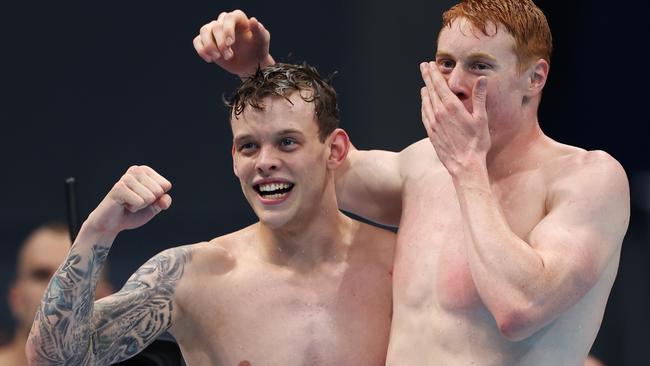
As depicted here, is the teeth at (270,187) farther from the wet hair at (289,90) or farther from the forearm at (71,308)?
the forearm at (71,308)

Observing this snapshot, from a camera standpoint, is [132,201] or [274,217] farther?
[274,217]

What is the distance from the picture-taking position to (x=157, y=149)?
394 cm

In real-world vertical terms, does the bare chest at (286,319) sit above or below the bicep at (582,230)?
below

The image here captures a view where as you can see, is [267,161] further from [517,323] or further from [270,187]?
[517,323]

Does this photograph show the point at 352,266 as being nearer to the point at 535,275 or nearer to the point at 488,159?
the point at 488,159

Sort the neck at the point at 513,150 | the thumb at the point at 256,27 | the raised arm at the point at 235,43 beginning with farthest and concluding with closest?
the thumb at the point at 256,27 → the raised arm at the point at 235,43 → the neck at the point at 513,150

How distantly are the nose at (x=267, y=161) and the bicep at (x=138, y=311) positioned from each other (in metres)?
0.21

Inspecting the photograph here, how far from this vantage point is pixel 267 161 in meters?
2.06

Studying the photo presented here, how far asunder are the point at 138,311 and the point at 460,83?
70 cm

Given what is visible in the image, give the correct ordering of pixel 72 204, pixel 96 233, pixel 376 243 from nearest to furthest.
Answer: pixel 96 233
pixel 376 243
pixel 72 204

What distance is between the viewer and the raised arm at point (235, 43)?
2.16 meters

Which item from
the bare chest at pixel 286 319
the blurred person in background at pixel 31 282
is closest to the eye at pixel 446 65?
the bare chest at pixel 286 319

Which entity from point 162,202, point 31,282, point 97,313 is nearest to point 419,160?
point 162,202

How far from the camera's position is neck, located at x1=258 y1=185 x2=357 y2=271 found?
2182 millimetres
